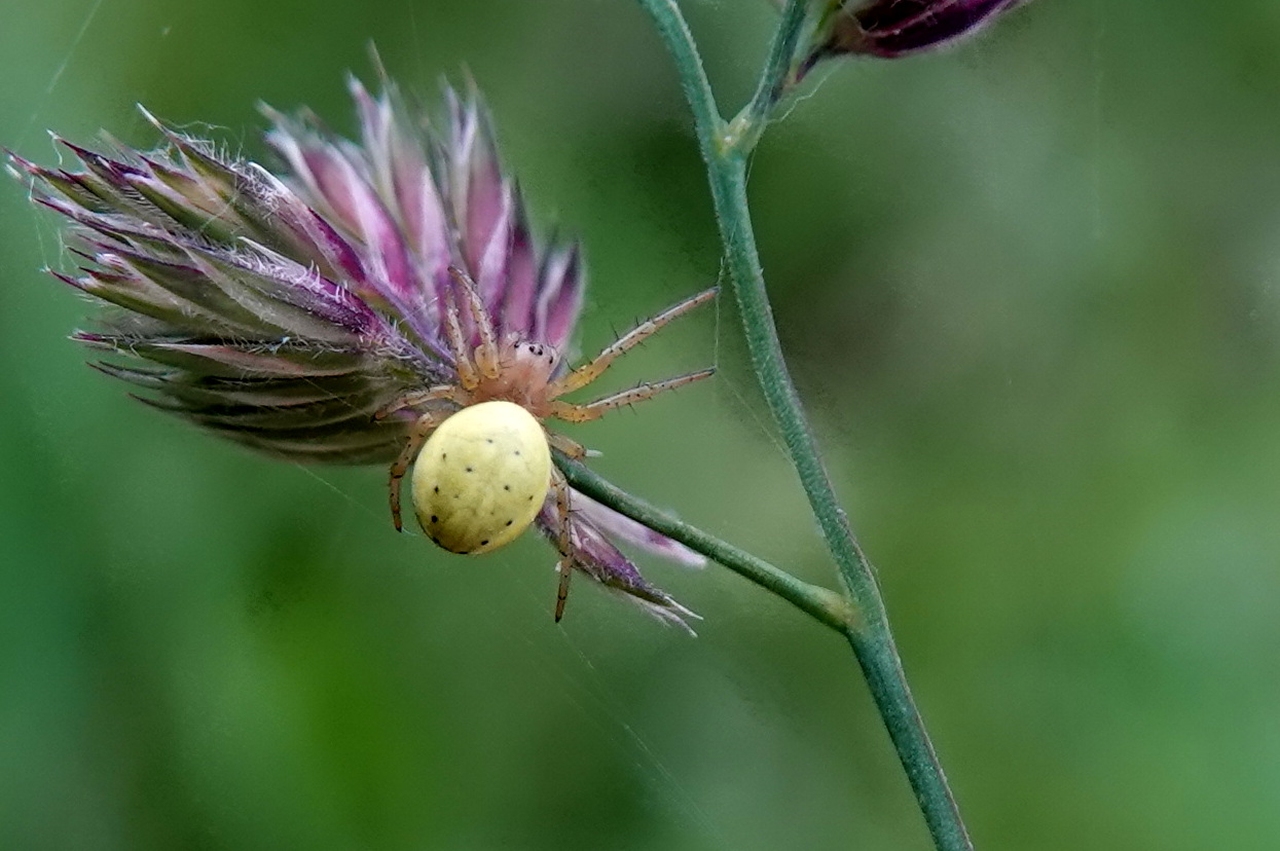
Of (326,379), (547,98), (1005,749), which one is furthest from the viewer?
(547,98)

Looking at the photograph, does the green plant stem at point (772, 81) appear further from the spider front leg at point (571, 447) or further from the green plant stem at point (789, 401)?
the spider front leg at point (571, 447)

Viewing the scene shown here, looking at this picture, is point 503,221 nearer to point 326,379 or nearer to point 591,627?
point 326,379

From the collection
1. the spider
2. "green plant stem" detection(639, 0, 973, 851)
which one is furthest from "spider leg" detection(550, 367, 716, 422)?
"green plant stem" detection(639, 0, 973, 851)

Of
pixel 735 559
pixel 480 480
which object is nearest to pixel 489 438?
pixel 480 480

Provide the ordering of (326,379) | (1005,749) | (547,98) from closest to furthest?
(326,379), (1005,749), (547,98)

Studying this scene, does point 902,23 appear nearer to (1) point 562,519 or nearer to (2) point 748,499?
(1) point 562,519

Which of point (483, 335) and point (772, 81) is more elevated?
point (772, 81)

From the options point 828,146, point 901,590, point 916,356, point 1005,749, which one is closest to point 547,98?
point 828,146
